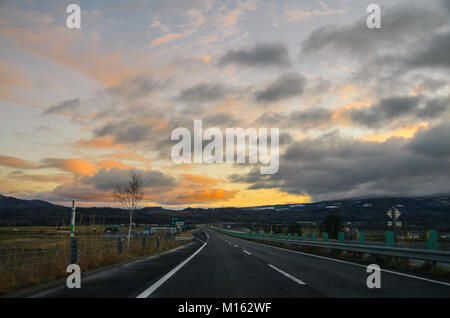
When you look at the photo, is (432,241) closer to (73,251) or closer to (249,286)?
(249,286)

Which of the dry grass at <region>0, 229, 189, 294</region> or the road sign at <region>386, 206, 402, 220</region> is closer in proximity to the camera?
the dry grass at <region>0, 229, 189, 294</region>

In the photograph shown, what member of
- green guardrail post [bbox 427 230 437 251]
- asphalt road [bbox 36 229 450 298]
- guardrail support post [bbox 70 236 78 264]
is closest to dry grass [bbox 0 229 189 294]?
guardrail support post [bbox 70 236 78 264]

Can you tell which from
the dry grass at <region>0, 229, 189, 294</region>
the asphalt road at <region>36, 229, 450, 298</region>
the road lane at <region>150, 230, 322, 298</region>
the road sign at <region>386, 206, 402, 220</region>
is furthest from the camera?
the road sign at <region>386, 206, 402, 220</region>

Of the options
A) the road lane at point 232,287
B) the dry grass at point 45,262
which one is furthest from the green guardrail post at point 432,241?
the dry grass at point 45,262

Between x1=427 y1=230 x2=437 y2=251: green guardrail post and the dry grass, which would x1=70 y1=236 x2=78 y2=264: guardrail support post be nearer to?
the dry grass

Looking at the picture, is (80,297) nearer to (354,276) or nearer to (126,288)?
(126,288)

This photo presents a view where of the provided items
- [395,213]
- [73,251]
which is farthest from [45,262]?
[395,213]

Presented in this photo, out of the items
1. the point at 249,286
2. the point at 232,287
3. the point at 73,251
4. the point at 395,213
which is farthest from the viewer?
the point at 395,213

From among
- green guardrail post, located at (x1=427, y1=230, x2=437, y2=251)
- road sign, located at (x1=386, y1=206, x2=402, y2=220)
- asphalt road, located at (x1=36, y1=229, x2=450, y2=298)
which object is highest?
road sign, located at (x1=386, y1=206, x2=402, y2=220)

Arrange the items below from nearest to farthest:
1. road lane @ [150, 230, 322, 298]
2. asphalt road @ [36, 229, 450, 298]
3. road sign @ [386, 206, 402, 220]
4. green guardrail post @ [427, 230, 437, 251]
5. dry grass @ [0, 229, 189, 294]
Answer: road lane @ [150, 230, 322, 298] → asphalt road @ [36, 229, 450, 298] → dry grass @ [0, 229, 189, 294] → green guardrail post @ [427, 230, 437, 251] → road sign @ [386, 206, 402, 220]

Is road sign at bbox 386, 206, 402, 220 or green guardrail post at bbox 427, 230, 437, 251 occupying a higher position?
road sign at bbox 386, 206, 402, 220
